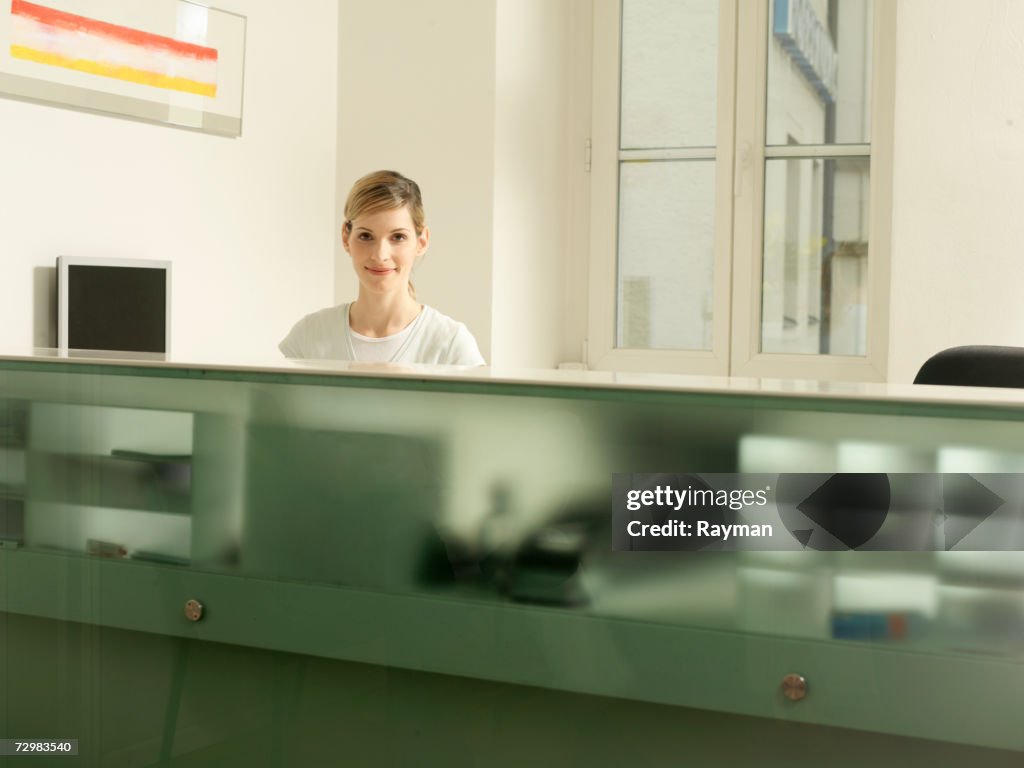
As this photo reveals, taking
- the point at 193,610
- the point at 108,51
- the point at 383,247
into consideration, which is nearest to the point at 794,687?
the point at 193,610

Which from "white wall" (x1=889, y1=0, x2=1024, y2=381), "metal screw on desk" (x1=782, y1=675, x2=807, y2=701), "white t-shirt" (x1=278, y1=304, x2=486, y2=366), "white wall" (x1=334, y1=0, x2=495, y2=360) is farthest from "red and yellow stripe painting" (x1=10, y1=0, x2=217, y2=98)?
"metal screw on desk" (x1=782, y1=675, x2=807, y2=701)

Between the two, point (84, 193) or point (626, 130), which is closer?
point (84, 193)

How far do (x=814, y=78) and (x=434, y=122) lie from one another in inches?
48.8

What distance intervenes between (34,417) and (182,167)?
2139 millimetres

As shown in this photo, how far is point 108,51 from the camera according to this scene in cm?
300

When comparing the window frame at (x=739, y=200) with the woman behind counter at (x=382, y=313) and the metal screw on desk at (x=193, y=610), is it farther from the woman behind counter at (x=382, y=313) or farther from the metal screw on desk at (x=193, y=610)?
the metal screw on desk at (x=193, y=610)

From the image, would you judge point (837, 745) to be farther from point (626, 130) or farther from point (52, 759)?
point (626, 130)

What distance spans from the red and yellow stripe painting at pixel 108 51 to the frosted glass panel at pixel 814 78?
1782 millimetres

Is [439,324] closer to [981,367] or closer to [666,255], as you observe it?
[981,367]

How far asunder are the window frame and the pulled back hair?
172 cm

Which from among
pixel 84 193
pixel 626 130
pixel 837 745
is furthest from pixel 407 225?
pixel 626 130

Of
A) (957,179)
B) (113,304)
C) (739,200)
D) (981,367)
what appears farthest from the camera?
(739,200)

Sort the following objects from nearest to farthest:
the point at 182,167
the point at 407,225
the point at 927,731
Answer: the point at 927,731
the point at 407,225
the point at 182,167

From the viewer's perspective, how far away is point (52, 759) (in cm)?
125
